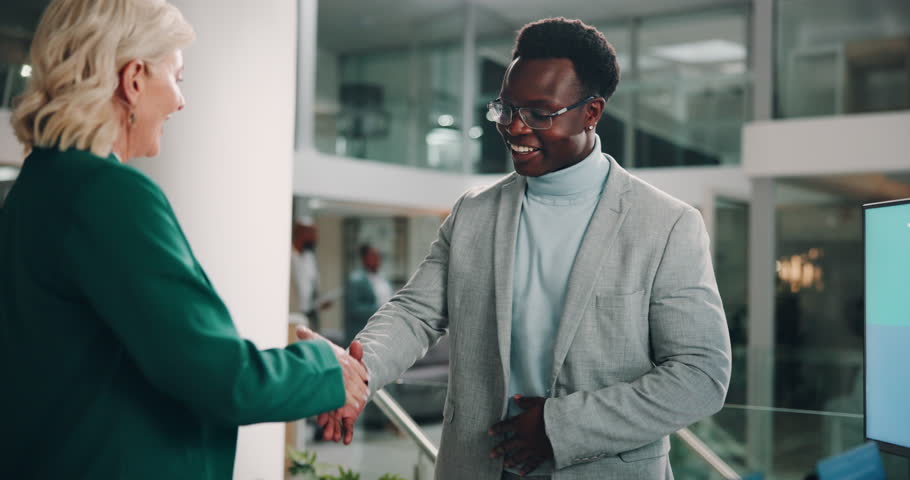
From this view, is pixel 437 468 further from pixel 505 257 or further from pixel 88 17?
pixel 88 17

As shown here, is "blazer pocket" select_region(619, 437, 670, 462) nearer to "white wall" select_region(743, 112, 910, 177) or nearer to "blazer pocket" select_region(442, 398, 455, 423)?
"blazer pocket" select_region(442, 398, 455, 423)

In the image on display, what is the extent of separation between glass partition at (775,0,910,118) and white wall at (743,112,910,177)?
0.32 meters

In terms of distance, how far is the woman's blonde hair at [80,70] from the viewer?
1238 mm

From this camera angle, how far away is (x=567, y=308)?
156cm

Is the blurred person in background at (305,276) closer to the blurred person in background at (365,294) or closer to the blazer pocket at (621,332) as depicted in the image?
the blurred person in background at (365,294)

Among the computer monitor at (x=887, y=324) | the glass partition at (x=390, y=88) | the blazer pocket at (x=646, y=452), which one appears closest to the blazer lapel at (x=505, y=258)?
the blazer pocket at (x=646, y=452)

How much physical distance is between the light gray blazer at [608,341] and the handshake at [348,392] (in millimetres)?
75

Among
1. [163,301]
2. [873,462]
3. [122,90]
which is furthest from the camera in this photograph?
[873,462]

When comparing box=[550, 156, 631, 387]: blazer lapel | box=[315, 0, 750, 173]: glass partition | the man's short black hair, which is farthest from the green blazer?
box=[315, 0, 750, 173]: glass partition

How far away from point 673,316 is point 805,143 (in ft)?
24.0

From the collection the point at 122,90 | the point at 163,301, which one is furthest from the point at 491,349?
the point at 122,90

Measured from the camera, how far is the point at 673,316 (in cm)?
153

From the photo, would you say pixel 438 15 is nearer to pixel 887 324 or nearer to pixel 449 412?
pixel 449 412

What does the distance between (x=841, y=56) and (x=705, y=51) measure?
160 inches
